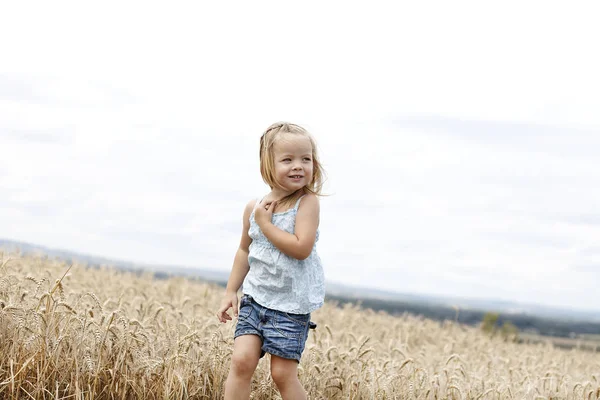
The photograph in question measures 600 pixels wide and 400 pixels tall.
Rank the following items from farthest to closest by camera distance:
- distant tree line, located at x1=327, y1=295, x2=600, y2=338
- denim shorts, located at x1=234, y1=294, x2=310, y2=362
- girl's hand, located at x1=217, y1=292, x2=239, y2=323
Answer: distant tree line, located at x1=327, y1=295, x2=600, y2=338, girl's hand, located at x1=217, y1=292, x2=239, y2=323, denim shorts, located at x1=234, y1=294, x2=310, y2=362

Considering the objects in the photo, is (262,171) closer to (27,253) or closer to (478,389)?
(478,389)

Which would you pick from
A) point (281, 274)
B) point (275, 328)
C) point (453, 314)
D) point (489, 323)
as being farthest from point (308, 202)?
point (489, 323)

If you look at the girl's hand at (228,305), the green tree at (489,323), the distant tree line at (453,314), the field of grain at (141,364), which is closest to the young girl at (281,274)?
the girl's hand at (228,305)

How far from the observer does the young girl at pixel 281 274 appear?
4.32 m

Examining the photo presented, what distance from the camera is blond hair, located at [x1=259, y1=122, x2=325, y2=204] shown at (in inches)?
175

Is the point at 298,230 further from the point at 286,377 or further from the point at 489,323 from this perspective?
the point at 489,323

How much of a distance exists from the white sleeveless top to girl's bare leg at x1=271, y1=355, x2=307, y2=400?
332 mm

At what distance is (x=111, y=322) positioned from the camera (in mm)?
4742

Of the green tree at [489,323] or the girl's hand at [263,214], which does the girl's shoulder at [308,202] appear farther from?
the green tree at [489,323]

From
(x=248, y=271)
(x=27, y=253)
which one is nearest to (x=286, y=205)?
(x=248, y=271)

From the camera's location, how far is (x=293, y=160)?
4367 mm

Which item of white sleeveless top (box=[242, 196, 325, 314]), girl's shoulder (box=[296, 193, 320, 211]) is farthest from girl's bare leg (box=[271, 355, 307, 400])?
girl's shoulder (box=[296, 193, 320, 211])

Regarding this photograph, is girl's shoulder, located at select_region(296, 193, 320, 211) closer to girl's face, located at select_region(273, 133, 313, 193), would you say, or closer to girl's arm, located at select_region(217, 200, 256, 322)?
girl's face, located at select_region(273, 133, 313, 193)

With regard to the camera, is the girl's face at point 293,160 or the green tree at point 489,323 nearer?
the girl's face at point 293,160
